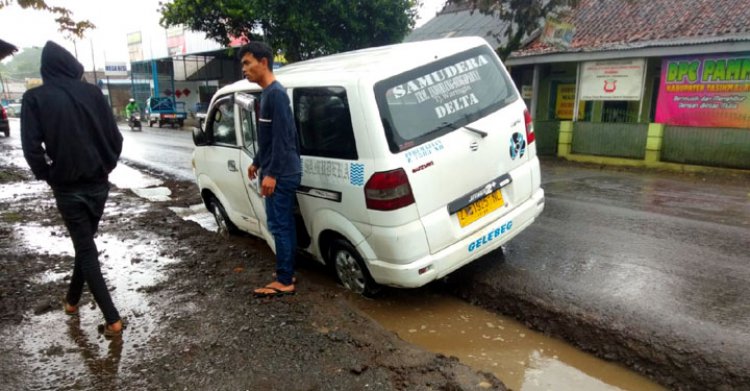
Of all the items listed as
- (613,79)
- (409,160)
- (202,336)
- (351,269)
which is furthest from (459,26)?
→ (202,336)

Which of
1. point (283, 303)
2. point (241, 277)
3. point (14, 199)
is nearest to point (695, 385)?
point (283, 303)

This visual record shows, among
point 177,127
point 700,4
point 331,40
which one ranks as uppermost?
point 700,4

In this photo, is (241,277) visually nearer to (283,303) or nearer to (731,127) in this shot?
(283,303)

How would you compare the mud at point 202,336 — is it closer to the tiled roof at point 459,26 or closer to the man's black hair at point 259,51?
the man's black hair at point 259,51

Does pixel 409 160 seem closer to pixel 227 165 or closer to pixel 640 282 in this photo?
pixel 640 282

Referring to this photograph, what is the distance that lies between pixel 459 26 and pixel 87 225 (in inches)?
691

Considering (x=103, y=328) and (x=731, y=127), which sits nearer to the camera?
(x=103, y=328)

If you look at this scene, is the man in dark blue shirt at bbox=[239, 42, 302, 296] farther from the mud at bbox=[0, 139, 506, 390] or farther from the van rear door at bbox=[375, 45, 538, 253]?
the van rear door at bbox=[375, 45, 538, 253]

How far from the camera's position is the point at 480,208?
381 centimetres

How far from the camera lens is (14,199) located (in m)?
8.49

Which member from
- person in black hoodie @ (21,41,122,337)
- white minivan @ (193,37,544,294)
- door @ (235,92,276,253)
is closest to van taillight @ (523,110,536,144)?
white minivan @ (193,37,544,294)

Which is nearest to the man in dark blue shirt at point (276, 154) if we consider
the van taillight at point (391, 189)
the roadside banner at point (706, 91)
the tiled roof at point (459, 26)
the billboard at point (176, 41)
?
Answer: the van taillight at point (391, 189)

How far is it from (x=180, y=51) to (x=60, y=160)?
33.4 metres

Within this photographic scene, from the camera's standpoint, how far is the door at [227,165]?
4855 millimetres
